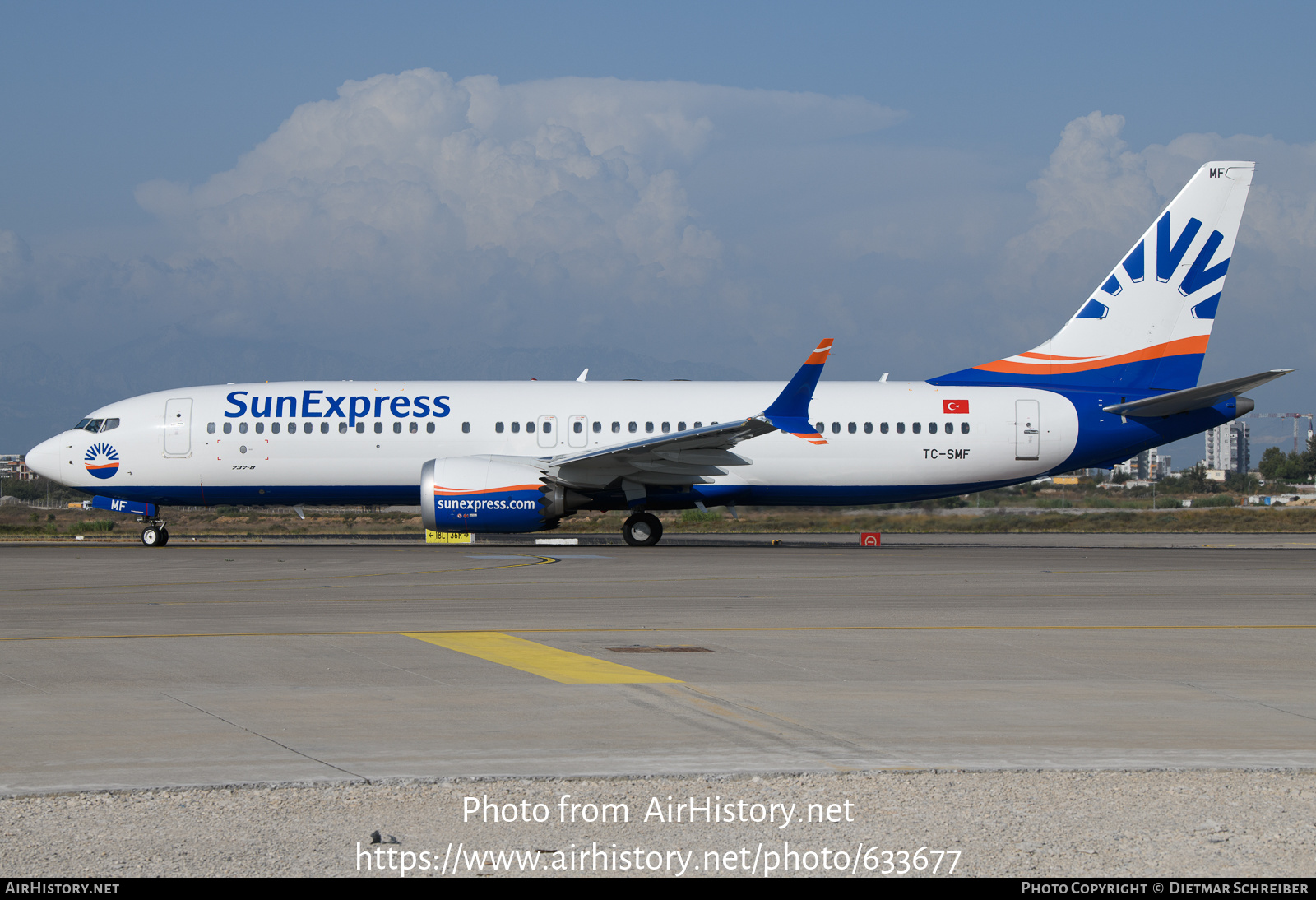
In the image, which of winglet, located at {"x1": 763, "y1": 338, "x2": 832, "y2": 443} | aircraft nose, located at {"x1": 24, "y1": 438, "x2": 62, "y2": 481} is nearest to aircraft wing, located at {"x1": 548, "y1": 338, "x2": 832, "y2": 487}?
winglet, located at {"x1": 763, "y1": 338, "x2": 832, "y2": 443}

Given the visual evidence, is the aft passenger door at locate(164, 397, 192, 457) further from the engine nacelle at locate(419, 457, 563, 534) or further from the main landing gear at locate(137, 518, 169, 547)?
the engine nacelle at locate(419, 457, 563, 534)

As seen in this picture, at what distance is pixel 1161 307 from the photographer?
30562mm

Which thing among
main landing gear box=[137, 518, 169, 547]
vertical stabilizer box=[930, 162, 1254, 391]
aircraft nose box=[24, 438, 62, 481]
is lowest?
main landing gear box=[137, 518, 169, 547]

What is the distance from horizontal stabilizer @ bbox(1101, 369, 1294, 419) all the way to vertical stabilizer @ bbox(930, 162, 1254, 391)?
1.06 m

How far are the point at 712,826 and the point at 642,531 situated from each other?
2343cm

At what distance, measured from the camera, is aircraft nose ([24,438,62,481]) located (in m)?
29.5

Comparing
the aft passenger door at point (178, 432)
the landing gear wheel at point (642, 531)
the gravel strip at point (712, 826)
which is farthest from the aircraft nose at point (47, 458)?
the gravel strip at point (712, 826)

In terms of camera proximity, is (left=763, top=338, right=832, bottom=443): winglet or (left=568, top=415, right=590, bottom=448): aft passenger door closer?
(left=763, top=338, right=832, bottom=443): winglet

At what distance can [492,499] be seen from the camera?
2673 centimetres

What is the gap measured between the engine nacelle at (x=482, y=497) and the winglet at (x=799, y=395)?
17.8ft

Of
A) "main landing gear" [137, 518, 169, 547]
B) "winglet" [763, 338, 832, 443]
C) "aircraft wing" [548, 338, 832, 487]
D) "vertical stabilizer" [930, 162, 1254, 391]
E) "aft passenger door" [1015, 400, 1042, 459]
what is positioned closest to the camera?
"winglet" [763, 338, 832, 443]

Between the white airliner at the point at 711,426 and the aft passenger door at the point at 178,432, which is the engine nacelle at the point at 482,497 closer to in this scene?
the white airliner at the point at 711,426

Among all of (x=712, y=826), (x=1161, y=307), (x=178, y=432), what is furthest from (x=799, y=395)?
(x=712, y=826)
